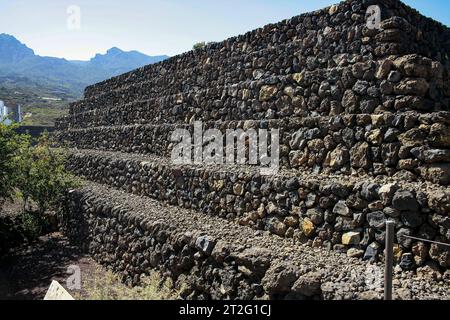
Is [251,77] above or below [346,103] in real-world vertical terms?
above

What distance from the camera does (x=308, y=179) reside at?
595cm

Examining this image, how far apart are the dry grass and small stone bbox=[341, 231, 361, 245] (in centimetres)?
300

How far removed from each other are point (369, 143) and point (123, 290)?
15.9 ft

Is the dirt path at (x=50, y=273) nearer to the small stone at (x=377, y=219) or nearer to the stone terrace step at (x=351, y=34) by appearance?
→ the small stone at (x=377, y=219)

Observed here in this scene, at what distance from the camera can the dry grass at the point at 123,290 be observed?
585 centimetres

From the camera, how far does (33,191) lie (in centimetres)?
1093

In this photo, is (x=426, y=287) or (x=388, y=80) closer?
(x=426, y=287)

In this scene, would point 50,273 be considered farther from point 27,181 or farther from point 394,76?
point 394,76

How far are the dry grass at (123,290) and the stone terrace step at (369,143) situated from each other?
3.16 metres

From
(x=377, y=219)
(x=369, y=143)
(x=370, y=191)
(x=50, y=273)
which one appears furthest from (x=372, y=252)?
(x=50, y=273)

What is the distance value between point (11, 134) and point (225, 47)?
22.2 feet

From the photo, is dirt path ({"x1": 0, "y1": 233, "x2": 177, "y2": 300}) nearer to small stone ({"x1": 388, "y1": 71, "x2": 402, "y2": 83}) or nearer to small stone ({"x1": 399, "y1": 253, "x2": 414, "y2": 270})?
small stone ({"x1": 399, "y1": 253, "x2": 414, "y2": 270})

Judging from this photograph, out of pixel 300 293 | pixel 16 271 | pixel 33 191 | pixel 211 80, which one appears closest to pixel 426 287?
pixel 300 293
